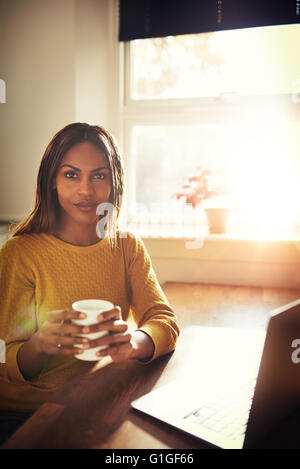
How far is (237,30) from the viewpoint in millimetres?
2293

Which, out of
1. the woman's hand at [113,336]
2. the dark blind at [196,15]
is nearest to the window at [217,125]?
the dark blind at [196,15]

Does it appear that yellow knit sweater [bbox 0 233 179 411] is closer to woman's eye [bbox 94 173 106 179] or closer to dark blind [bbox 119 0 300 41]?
woman's eye [bbox 94 173 106 179]

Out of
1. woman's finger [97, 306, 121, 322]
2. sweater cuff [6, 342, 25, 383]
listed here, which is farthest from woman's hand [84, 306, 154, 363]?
sweater cuff [6, 342, 25, 383]

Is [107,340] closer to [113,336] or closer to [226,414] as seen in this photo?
[113,336]

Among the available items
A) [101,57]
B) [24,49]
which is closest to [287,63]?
[101,57]

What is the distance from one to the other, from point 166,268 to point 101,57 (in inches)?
49.9

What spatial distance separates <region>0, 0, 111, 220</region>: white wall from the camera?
2.13 metres

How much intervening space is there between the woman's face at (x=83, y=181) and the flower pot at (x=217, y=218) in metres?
1.14

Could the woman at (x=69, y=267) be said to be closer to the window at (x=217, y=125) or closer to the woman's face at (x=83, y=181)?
the woman's face at (x=83, y=181)

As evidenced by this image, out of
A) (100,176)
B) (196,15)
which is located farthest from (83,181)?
(196,15)

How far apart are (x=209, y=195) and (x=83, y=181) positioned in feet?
3.98

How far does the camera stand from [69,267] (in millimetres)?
1098

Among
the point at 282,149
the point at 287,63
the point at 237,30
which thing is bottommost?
the point at 282,149
